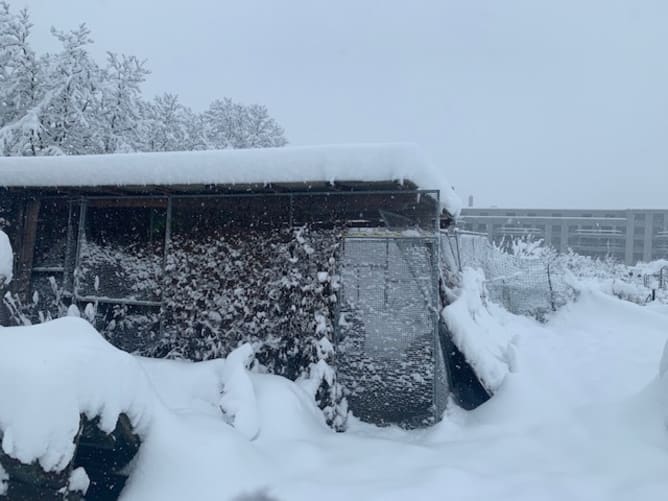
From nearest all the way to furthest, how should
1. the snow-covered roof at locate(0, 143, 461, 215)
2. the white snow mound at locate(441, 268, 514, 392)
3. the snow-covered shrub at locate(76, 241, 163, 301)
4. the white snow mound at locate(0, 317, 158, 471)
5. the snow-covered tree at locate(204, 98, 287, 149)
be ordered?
the white snow mound at locate(0, 317, 158, 471) < the snow-covered roof at locate(0, 143, 461, 215) < the white snow mound at locate(441, 268, 514, 392) < the snow-covered shrub at locate(76, 241, 163, 301) < the snow-covered tree at locate(204, 98, 287, 149)

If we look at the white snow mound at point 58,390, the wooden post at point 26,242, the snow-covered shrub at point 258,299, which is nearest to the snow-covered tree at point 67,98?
the wooden post at point 26,242

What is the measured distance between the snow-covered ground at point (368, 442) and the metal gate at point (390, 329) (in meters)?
0.24

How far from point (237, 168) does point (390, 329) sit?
2.01 metres

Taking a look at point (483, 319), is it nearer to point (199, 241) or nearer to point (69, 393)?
point (199, 241)

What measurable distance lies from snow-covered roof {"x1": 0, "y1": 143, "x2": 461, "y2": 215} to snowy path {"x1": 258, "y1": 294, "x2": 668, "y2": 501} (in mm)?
2136

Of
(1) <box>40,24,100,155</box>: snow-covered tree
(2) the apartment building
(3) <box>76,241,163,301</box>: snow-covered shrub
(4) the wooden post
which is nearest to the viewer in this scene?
(3) <box>76,241,163,301</box>: snow-covered shrub

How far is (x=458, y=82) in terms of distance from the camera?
35312mm

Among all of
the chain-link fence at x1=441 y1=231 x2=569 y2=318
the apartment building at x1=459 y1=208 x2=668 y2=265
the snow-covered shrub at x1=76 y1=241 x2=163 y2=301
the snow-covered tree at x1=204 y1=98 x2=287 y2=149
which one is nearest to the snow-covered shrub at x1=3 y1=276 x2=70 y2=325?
the snow-covered shrub at x1=76 y1=241 x2=163 y2=301

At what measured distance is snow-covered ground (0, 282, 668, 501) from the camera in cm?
326

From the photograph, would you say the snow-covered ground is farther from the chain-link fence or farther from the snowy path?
the chain-link fence

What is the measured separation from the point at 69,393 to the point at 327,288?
2.65 m

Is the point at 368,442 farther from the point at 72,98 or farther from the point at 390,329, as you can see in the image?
the point at 72,98

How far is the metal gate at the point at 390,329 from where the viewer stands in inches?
195

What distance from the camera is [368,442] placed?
14.5 ft
